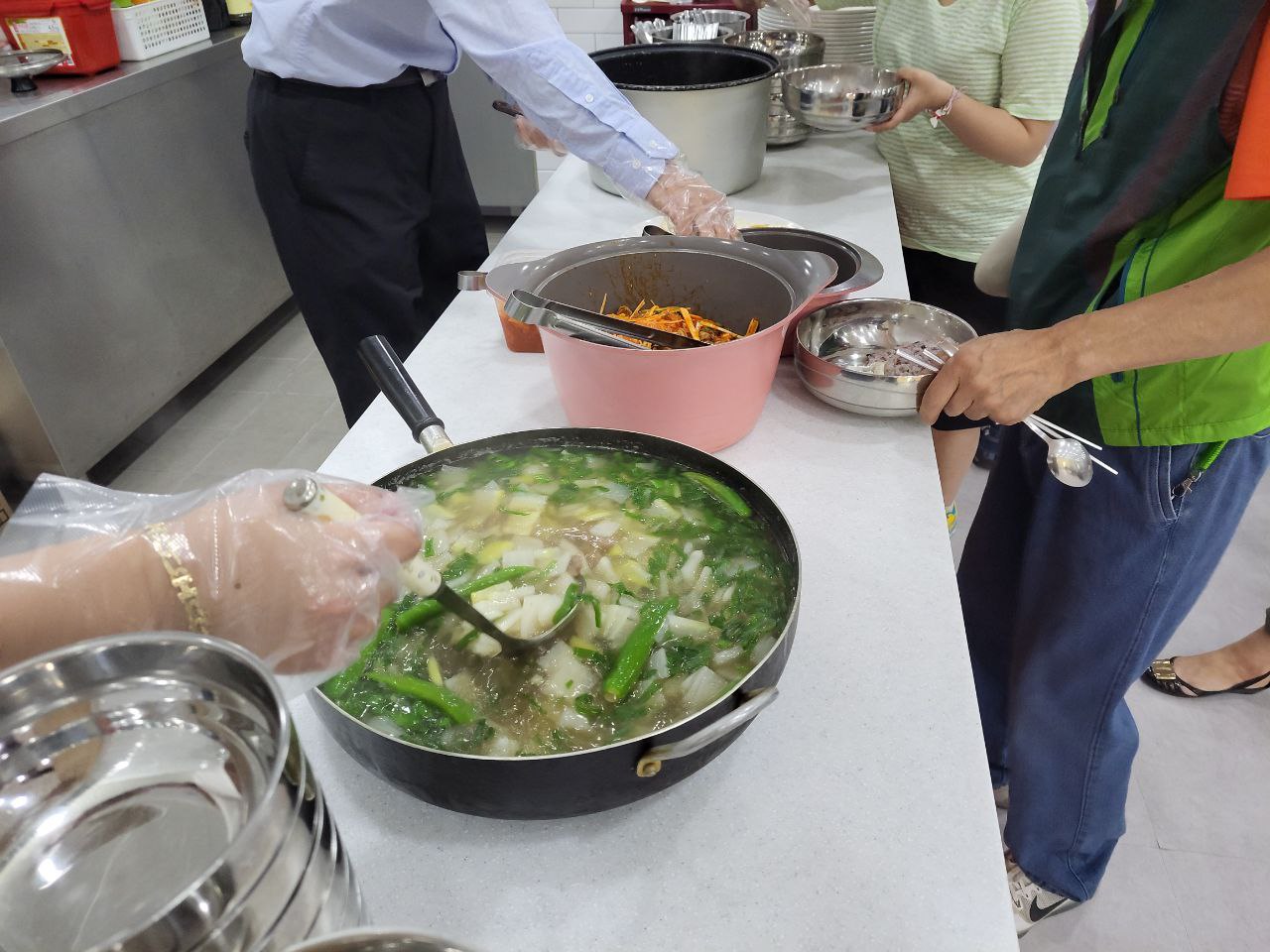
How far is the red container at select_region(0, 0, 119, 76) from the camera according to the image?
8.13 feet

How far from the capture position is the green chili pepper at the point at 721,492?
909mm

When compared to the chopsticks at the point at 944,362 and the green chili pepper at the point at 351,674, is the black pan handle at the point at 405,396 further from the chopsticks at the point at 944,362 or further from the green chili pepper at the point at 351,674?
the chopsticks at the point at 944,362

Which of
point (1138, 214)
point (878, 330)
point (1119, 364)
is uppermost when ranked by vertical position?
point (1138, 214)

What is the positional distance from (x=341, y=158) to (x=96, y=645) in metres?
1.70

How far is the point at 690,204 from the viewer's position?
1431 mm

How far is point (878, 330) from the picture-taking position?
1.33 m

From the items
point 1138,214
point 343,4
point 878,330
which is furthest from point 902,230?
point 343,4

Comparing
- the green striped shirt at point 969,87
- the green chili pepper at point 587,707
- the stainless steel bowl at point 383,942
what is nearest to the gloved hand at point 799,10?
the green striped shirt at point 969,87

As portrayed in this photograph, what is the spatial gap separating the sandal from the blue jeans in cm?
60

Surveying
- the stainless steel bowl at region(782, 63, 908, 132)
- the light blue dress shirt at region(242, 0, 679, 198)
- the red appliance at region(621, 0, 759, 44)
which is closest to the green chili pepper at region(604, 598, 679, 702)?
the light blue dress shirt at region(242, 0, 679, 198)

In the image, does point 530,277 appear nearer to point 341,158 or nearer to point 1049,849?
point 341,158

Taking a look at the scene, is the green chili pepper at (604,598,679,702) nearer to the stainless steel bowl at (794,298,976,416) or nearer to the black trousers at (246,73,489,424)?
the stainless steel bowl at (794,298,976,416)

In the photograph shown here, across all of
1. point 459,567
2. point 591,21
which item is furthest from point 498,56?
point 591,21

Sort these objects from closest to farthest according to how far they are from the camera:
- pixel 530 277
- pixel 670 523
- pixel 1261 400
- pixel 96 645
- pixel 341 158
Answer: pixel 96 645 → pixel 670 523 → pixel 1261 400 → pixel 530 277 → pixel 341 158
